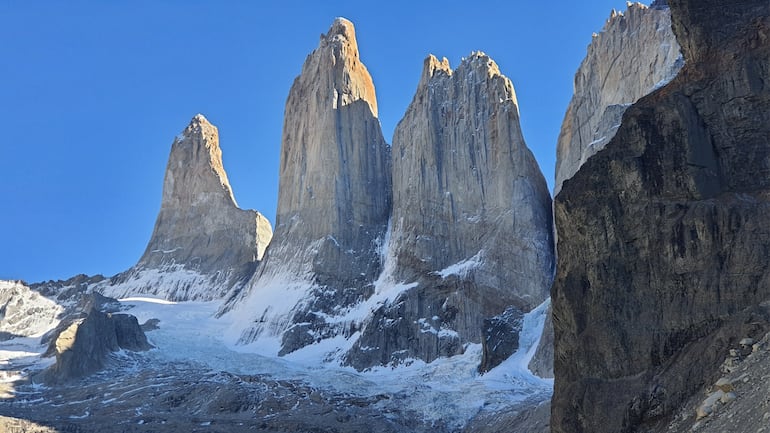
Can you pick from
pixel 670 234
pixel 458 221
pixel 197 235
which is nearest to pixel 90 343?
pixel 458 221

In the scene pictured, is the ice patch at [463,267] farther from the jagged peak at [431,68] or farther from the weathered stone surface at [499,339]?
the jagged peak at [431,68]

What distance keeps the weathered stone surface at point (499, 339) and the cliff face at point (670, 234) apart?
51137 mm

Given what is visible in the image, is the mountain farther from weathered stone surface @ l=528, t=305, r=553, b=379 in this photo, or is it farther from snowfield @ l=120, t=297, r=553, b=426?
snowfield @ l=120, t=297, r=553, b=426

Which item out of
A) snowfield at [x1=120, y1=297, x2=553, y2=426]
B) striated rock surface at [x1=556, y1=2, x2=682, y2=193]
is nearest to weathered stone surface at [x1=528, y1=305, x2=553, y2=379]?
snowfield at [x1=120, y1=297, x2=553, y2=426]

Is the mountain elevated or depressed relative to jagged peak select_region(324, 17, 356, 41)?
depressed

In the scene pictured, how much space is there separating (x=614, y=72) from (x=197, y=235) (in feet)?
241

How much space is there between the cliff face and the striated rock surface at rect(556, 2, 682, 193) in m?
52.6

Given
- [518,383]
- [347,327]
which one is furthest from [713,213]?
[347,327]

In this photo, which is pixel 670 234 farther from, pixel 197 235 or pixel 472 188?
pixel 197 235

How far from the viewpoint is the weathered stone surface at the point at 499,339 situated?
99125 millimetres

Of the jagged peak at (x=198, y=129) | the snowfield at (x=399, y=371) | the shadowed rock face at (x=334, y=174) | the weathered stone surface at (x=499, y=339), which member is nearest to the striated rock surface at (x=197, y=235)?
the jagged peak at (x=198, y=129)

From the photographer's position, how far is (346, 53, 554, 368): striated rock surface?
11081 centimetres

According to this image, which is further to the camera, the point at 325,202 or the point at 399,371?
the point at 325,202

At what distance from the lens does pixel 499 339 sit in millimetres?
99688
